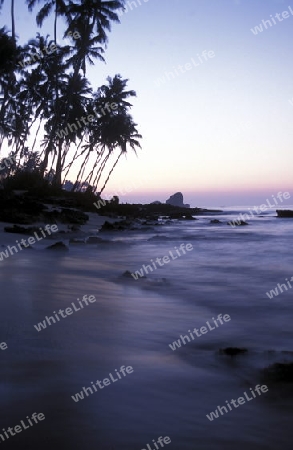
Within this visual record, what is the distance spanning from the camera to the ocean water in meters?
1.50

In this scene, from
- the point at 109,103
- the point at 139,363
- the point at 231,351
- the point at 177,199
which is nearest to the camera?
the point at 139,363

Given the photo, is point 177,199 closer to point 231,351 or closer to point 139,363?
point 231,351

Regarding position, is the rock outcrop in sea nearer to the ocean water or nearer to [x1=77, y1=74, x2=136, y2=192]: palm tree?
[x1=77, y1=74, x2=136, y2=192]: palm tree

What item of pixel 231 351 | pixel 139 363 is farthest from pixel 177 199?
pixel 139 363

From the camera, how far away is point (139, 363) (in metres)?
2.21

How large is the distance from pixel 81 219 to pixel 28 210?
213 cm

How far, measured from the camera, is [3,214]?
11.5 m

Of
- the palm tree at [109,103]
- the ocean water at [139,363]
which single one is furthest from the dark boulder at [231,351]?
the palm tree at [109,103]

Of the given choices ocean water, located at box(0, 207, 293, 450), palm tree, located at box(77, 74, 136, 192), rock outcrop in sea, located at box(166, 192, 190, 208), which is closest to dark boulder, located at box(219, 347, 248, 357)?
ocean water, located at box(0, 207, 293, 450)

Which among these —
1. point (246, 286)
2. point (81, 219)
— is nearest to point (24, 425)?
point (246, 286)

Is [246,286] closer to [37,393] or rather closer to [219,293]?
[219,293]

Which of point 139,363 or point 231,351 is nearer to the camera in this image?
point 139,363

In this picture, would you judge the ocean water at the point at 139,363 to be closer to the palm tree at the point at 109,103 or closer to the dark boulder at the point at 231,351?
the dark boulder at the point at 231,351

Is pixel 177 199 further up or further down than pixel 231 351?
further up
